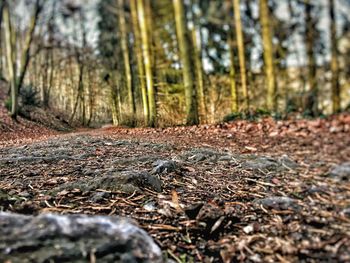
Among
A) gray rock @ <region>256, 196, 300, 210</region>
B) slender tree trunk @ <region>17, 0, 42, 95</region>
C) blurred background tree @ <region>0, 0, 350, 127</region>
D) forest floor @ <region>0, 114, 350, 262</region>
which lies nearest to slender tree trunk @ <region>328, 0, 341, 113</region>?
blurred background tree @ <region>0, 0, 350, 127</region>

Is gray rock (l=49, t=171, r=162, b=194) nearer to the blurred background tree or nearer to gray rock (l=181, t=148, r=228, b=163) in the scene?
gray rock (l=181, t=148, r=228, b=163)

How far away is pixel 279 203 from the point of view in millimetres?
1456

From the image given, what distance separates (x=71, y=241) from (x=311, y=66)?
1.29 metres

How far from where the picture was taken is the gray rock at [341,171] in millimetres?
1125

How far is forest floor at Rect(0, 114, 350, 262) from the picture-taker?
1206 mm

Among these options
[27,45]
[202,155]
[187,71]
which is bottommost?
[202,155]

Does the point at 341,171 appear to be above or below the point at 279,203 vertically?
above

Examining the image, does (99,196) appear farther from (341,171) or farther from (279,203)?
(341,171)

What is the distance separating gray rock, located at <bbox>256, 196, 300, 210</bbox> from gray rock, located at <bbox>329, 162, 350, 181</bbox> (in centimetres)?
24

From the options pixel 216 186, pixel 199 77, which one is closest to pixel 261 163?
pixel 216 186

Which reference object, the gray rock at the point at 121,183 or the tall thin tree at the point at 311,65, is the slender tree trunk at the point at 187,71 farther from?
the tall thin tree at the point at 311,65

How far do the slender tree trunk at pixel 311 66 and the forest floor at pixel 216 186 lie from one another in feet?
0.37

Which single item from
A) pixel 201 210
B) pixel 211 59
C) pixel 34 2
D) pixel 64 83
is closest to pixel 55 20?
pixel 34 2

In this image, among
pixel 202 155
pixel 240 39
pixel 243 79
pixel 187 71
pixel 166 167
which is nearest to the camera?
pixel 202 155
